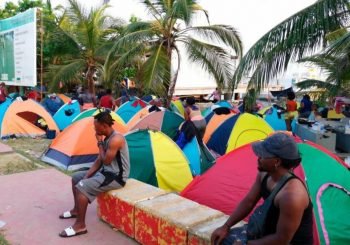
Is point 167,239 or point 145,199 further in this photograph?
point 145,199

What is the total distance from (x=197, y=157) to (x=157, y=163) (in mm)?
1127

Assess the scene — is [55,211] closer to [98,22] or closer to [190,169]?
[190,169]

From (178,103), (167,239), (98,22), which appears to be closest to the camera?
(167,239)

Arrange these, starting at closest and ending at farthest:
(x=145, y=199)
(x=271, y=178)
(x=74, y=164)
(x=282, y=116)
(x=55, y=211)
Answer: (x=271, y=178)
(x=145, y=199)
(x=55, y=211)
(x=74, y=164)
(x=282, y=116)

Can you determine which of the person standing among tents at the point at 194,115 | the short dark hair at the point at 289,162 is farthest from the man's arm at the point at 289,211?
the person standing among tents at the point at 194,115

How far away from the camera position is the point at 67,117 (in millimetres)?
12141

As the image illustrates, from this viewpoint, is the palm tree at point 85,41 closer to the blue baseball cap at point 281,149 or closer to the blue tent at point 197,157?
the blue tent at point 197,157

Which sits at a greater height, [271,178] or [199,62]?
[199,62]

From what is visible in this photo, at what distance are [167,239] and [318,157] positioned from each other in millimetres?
1901

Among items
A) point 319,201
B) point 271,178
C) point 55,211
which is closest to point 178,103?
point 55,211

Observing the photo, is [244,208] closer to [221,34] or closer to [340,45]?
[340,45]

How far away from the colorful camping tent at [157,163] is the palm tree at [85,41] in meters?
10.5

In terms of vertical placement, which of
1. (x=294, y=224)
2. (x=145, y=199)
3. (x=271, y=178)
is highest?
(x=271, y=178)

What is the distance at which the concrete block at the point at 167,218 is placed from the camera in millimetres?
3573
